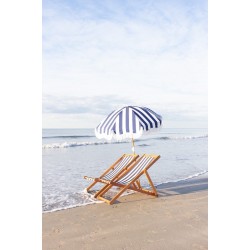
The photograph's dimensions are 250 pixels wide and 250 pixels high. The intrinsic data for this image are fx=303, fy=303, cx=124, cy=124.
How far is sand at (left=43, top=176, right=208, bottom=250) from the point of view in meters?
3.12

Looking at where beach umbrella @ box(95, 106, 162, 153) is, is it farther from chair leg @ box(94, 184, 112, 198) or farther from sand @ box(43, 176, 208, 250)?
sand @ box(43, 176, 208, 250)

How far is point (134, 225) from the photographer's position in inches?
146

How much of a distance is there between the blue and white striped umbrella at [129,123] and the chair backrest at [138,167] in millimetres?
463

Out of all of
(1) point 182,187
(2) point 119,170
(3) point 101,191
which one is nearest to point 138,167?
(2) point 119,170

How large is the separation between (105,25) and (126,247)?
254 cm

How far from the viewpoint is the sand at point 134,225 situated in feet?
10.2

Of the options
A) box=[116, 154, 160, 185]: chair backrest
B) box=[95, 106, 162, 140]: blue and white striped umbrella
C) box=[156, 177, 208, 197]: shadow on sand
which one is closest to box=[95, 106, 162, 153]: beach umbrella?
box=[95, 106, 162, 140]: blue and white striped umbrella

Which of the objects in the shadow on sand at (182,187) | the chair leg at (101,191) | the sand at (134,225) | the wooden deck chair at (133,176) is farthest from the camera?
the shadow on sand at (182,187)

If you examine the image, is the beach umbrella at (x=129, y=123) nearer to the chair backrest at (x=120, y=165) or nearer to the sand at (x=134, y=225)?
the chair backrest at (x=120, y=165)

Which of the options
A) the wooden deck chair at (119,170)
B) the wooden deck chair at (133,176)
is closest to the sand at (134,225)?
the wooden deck chair at (133,176)
